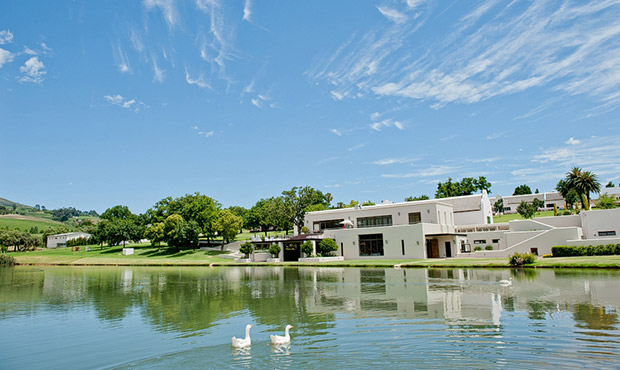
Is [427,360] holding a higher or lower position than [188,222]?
lower

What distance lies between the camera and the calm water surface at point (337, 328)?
9.13 meters

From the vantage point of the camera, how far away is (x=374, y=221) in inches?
2140

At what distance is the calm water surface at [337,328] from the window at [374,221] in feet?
101

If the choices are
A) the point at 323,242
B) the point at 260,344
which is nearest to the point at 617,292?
the point at 260,344

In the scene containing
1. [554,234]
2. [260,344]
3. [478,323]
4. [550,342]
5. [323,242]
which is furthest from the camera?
[323,242]

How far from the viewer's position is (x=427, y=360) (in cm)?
879

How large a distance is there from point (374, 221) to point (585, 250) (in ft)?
80.6

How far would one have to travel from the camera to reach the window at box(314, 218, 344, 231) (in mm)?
57653

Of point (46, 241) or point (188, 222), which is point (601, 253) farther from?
point (46, 241)

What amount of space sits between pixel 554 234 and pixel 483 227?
12.8m

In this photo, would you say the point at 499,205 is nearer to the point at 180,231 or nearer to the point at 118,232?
the point at 180,231

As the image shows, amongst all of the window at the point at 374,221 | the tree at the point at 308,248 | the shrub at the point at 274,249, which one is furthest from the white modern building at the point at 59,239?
the window at the point at 374,221

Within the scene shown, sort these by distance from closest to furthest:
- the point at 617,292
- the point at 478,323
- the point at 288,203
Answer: the point at 478,323
the point at 617,292
the point at 288,203

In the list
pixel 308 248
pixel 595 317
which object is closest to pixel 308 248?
pixel 308 248
